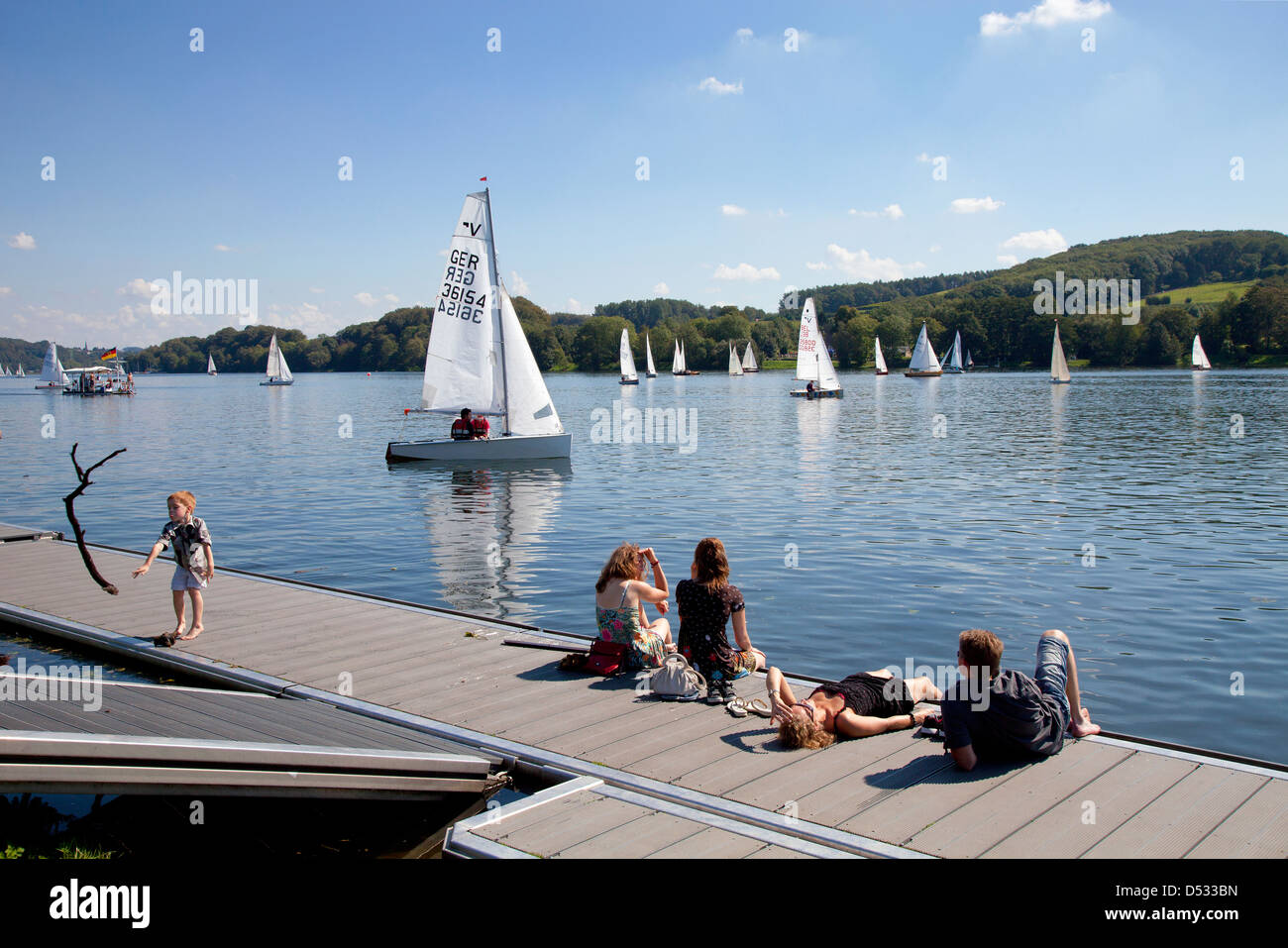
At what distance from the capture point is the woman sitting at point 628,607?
9133 mm

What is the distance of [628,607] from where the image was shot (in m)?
9.18

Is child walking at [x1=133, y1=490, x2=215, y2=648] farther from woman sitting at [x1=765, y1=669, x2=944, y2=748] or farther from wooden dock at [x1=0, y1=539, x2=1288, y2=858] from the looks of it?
woman sitting at [x1=765, y1=669, x2=944, y2=748]

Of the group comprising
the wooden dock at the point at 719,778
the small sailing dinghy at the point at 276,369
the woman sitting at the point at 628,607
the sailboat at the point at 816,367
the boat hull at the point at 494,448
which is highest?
the small sailing dinghy at the point at 276,369

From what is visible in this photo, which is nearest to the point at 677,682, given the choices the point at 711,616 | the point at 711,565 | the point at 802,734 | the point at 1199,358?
the point at 711,616

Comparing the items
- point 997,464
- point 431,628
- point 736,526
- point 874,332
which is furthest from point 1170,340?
point 431,628

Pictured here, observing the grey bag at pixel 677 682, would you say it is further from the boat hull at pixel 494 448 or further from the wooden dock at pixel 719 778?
the boat hull at pixel 494 448

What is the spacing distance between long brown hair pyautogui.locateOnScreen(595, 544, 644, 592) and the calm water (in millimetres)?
3664

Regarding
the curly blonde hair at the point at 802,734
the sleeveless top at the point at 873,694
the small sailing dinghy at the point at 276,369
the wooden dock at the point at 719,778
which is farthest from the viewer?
the small sailing dinghy at the point at 276,369

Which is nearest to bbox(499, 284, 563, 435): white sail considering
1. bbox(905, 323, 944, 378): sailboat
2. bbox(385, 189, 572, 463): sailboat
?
bbox(385, 189, 572, 463): sailboat

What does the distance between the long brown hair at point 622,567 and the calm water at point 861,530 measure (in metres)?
3.66

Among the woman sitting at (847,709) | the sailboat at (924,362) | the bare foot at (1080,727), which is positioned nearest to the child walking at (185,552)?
the woman sitting at (847,709)

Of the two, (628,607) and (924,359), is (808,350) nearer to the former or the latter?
(924,359)

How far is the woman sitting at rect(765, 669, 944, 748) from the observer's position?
7.39 metres
